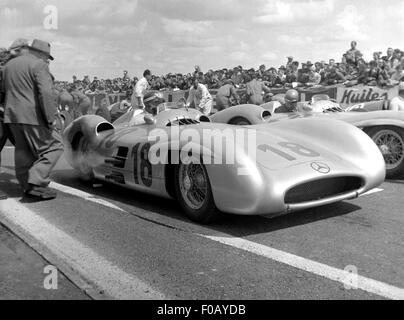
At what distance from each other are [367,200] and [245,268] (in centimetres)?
224

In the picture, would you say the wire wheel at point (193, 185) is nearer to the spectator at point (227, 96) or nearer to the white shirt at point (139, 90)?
the white shirt at point (139, 90)

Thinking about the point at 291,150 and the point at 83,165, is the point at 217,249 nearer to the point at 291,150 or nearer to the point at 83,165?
the point at 291,150

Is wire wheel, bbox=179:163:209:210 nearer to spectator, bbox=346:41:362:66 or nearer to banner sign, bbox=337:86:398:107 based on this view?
banner sign, bbox=337:86:398:107

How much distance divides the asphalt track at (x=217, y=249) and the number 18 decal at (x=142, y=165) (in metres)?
0.28

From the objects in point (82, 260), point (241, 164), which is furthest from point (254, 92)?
point (82, 260)

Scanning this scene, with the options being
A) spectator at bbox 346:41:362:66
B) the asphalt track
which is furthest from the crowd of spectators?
the asphalt track

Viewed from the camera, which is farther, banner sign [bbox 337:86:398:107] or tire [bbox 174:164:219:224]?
banner sign [bbox 337:86:398:107]

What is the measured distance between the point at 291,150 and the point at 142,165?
1.44 m

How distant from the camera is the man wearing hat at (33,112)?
5070 millimetres

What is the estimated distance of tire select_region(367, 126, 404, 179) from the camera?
598cm

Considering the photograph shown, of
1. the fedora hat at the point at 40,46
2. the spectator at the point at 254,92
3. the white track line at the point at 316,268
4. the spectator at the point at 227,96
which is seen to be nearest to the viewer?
the white track line at the point at 316,268

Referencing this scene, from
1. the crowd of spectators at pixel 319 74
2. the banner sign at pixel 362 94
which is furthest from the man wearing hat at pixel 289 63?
the banner sign at pixel 362 94

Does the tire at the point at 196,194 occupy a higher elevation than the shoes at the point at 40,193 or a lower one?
higher

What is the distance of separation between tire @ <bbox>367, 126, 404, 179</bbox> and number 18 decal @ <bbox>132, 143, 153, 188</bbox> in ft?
10.2
